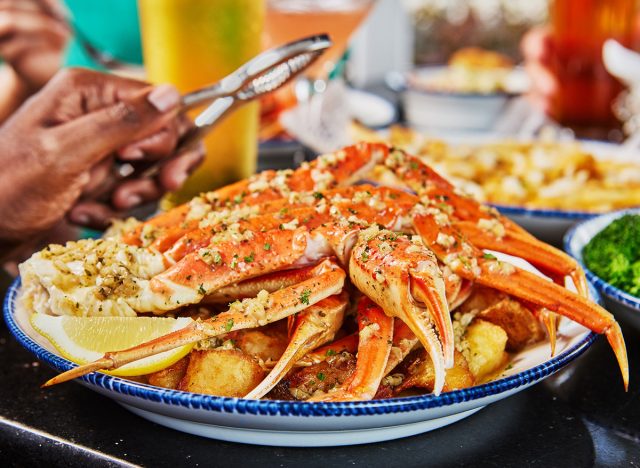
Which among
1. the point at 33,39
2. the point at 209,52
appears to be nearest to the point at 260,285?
the point at 209,52

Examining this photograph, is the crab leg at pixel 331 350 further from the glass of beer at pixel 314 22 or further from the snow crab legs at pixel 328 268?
the glass of beer at pixel 314 22

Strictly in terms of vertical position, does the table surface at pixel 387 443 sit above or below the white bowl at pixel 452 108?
above

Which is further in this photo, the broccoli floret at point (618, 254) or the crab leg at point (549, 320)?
the broccoli floret at point (618, 254)

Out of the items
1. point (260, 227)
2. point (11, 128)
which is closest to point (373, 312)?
point (260, 227)

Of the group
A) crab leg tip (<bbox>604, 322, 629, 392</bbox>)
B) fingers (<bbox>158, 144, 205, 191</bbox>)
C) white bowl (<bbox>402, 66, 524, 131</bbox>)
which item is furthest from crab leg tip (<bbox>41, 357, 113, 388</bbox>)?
white bowl (<bbox>402, 66, 524, 131</bbox>)

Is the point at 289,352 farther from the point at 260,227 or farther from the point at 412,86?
the point at 412,86

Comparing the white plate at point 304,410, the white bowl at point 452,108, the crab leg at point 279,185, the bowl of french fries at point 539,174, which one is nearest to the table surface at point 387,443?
the white plate at point 304,410

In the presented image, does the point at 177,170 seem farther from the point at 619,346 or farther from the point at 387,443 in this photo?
the point at 619,346
